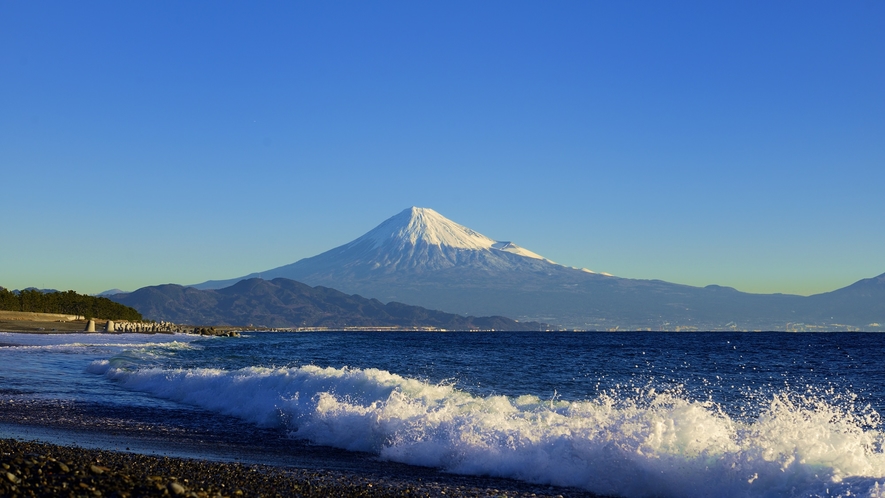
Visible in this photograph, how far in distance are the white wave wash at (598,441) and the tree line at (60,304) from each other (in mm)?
113581

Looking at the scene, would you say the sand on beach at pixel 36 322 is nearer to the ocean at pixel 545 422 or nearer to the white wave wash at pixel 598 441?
the ocean at pixel 545 422

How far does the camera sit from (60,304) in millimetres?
130750

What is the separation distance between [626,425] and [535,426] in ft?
7.72

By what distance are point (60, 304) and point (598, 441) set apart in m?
134

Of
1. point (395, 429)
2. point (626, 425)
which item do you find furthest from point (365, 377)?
point (626, 425)

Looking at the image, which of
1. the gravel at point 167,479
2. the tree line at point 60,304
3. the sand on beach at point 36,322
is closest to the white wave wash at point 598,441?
the gravel at point 167,479

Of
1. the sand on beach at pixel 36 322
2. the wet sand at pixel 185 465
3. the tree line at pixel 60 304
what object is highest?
the tree line at pixel 60 304

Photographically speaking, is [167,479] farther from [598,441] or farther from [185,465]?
[598,441]

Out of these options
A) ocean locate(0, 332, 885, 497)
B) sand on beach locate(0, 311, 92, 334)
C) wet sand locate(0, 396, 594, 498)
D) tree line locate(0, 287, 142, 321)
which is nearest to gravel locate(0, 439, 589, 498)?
wet sand locate(0, 396, 594, 498)

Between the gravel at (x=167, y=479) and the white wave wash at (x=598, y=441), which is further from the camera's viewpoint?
the white wave wash at (x=598, y=441)

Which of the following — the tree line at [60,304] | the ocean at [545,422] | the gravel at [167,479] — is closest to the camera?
the gravel at [167,479]

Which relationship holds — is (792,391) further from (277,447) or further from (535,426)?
(277,447)

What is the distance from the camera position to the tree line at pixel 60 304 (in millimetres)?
119750

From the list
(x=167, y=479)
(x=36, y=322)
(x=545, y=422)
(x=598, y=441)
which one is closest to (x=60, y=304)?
(x=36, y=322)
